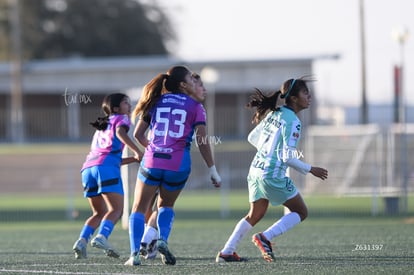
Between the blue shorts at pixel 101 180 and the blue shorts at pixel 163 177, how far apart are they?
51.3 inches

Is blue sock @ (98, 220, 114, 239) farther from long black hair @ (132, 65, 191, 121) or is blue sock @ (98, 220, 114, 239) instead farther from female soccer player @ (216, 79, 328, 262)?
long black hair @ (132, 65, 191, 121)

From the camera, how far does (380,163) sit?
22141 millimetres

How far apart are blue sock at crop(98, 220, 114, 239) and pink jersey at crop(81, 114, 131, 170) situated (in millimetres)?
661

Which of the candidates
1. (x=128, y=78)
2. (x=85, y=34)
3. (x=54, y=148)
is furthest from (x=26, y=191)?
(x=85, y=34)

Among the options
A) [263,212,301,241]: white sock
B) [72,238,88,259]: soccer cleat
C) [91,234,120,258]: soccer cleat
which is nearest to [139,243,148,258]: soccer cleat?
[91,234,120,258]: soccer cleat

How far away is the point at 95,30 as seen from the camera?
64.2 m

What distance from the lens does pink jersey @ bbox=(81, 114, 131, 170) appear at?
10328mm

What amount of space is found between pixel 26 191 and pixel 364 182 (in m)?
11.7

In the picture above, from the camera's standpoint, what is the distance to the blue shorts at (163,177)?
893 centimetres

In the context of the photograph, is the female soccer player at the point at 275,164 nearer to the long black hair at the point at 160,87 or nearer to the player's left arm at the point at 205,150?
the player's left arm at the point at 205,150

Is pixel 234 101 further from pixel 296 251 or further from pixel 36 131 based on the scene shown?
pixel 296 251

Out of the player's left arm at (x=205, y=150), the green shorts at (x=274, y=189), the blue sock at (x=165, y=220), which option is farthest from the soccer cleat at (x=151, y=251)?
the green shorts at (x=274, y=189)

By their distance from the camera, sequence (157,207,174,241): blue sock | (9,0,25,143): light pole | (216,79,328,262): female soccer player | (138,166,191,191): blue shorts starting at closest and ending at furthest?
1. (138,166,191,191): blue shorts
2. (216,79,328,262): female soccer player
3. (157,207,174,241): blue sock
4. (9,0,25,143): light pole

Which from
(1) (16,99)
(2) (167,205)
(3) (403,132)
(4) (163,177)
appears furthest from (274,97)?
(1) (16,99)
